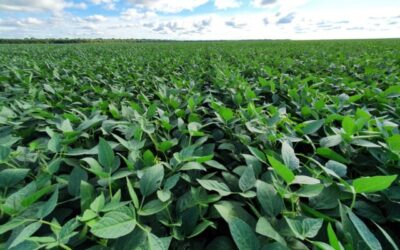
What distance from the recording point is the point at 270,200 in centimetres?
88

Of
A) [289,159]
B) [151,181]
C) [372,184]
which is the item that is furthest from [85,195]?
[372,184]

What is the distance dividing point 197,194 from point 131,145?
0.45 metres

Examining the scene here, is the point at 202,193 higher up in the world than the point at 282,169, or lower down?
lower down

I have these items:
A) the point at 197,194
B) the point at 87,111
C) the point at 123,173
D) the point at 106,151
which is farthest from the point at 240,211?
the point at 87,111

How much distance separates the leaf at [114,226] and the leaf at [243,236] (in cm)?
30

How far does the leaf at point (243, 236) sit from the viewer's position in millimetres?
715

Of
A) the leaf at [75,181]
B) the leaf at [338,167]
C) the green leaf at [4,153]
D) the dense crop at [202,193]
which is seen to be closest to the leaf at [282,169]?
the dense crop at [202,193]

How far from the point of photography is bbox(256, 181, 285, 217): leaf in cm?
86

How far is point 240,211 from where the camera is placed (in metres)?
0.92

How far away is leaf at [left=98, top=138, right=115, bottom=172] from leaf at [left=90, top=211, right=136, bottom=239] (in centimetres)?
33

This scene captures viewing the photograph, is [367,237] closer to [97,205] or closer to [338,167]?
[338,167]

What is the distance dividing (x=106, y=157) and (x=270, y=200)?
0.68 meters

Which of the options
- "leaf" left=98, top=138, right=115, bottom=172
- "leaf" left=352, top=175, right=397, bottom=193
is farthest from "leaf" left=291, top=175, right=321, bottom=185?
"leaf" left=98, top=138, right=115, bottom=172

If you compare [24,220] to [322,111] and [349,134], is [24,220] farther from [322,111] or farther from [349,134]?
[322,111]
